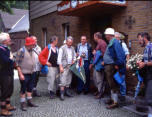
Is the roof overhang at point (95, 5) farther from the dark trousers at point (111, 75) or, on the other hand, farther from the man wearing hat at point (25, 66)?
the man wearing hat at point (25, 66)

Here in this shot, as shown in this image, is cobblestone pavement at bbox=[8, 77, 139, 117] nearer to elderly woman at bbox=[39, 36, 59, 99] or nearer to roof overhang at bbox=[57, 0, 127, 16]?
elderly woman at bbox=[39, 36, 59, 99]

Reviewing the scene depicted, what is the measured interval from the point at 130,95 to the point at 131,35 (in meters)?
1.94

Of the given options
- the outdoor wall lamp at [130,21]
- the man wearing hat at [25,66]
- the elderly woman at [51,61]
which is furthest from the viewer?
the outdoor wall lamp at [130,21]

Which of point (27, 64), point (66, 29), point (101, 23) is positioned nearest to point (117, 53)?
point (27, 64)

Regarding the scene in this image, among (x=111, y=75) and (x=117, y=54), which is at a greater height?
(x=117, y=54)

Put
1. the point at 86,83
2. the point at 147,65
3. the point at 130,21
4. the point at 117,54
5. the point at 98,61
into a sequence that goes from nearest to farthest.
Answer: the point at 147,65, the point at 117,54, the point at 98,61, the point at 130,21, the point at 86,83

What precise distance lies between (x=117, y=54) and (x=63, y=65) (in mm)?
2028

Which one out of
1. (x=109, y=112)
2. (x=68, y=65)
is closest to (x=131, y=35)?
(x=68, y=65)

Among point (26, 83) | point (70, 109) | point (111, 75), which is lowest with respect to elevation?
point (70, 109)

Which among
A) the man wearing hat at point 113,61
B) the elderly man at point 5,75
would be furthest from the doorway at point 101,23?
the elderly man at point 5,75

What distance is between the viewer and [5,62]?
458cm

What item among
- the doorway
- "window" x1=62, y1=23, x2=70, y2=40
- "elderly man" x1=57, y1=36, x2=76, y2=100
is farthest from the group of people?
"window" x1=62, y1=23, x2=70, y2=40

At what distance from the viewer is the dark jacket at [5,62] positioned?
4.53 m

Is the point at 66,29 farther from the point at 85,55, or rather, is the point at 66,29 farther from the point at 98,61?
the point at 98,61
